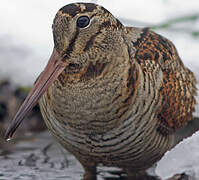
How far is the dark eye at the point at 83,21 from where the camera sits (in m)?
3.77

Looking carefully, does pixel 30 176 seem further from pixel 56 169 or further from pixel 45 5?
pixel 45 5

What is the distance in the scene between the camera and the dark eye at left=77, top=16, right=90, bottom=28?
12.4 feet

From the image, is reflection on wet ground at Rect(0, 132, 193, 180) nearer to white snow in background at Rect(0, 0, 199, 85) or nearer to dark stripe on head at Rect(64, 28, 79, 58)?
white snow in background at Rect(0, 0, 199, 85)

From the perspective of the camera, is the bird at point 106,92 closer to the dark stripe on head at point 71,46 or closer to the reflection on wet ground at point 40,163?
the dark stripe on head at point 71,46

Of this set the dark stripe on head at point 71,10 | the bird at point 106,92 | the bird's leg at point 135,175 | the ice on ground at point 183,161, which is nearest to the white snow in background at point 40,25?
the bird's leg at point 135,175

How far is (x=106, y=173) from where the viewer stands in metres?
Answer: 5.15

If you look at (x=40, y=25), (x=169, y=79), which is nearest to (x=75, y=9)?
(x=169, y=79)

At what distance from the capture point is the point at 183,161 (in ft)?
11.3

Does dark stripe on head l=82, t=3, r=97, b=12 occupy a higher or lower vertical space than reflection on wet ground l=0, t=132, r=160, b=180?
higher

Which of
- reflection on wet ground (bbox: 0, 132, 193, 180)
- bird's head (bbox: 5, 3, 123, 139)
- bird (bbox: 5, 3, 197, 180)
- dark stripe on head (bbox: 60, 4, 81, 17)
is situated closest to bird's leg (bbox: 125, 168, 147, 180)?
reflection on wet ground (bbox: 0, 132, 193, 180)

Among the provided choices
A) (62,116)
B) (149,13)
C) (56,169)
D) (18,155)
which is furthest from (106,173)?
(149,13)

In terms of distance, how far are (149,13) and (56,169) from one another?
248cm

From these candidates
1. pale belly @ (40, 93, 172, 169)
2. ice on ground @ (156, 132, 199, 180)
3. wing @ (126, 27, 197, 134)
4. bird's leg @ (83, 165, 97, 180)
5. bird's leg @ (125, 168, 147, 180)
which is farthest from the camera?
bird's leg @ (125, 168, 147, 180)

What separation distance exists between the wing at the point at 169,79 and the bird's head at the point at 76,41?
450 millimetres
